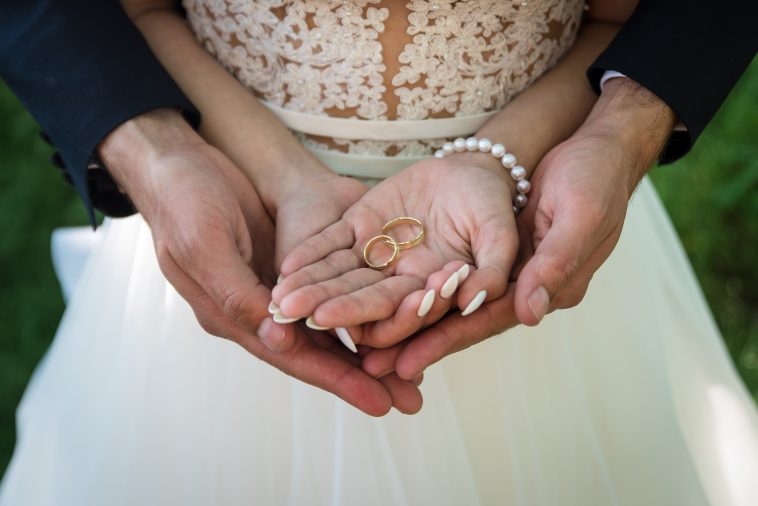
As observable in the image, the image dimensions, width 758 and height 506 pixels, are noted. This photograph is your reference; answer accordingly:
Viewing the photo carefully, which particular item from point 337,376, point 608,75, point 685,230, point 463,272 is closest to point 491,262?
point 463,272

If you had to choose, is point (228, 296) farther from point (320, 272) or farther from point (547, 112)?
point (547, 112)

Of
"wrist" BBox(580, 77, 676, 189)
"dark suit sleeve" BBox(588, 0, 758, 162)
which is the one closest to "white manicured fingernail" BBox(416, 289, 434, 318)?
"wrist" BBox(580, 77, 676, 189)

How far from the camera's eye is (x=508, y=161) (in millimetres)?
1426

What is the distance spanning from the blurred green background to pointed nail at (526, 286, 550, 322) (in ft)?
5.34

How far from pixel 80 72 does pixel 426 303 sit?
72 centimetres

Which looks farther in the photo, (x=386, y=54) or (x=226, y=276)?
(x=386, y=54)

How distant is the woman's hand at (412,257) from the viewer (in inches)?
45.3

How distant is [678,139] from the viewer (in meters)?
1.51

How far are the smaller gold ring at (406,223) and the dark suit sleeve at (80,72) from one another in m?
0.40

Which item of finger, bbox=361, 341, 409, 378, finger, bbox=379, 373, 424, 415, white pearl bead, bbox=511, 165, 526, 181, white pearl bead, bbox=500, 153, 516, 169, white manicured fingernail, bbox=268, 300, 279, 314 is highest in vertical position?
white manicured fingernail, bbox=268, 300, 279, 314

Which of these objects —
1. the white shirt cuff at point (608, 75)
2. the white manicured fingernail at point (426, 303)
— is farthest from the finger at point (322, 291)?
the white shirt cuff at point (608, 75)

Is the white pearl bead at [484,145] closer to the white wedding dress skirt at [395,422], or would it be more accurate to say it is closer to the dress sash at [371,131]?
the dress sash at [371,131]

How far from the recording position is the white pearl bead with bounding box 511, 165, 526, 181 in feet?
4.65

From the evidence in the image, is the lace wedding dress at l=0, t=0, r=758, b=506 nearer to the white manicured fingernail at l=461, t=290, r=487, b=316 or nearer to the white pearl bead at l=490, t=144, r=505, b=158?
the white pearl bead at l=490, t=144, r=505, b=158
